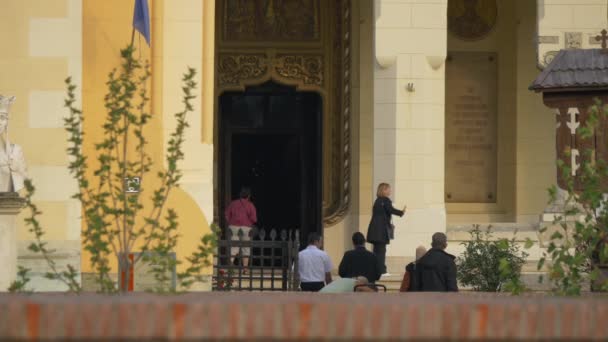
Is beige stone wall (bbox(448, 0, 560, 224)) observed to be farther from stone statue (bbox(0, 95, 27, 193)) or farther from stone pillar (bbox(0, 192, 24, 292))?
stone pillar (bbox(0, 192, 24, 292))

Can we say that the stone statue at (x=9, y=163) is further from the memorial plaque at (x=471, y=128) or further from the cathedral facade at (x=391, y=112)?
the memorial plaque at (x=471, y=128)

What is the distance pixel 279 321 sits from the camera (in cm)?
595

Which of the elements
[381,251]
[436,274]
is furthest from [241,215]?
[436,274]

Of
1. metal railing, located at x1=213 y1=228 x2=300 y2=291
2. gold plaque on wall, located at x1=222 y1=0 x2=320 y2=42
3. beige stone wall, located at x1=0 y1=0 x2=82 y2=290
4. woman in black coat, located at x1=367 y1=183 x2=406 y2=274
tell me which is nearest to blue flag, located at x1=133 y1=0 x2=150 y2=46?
beige stone wall, located at x1=0 y1=0 x2=82 y2=290

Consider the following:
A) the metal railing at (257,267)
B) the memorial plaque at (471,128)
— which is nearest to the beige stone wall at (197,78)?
the metal railing at (257,267)

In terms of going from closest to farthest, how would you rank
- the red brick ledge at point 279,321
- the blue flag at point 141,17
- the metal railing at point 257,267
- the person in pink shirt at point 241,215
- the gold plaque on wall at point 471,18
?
the red brick ledge at point 279,321
the blue flag at point 141,17
the metal railing at point 257,267
the person in pink shirt at point 241,215
the gold plaque on wall at point 471,18

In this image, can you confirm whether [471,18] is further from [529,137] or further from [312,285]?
[312,285]

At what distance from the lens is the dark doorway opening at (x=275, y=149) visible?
31156 millimetres

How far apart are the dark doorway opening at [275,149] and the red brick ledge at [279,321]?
24.9 metres

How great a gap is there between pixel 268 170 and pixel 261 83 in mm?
1541

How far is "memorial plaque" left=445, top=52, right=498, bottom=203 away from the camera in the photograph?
30.5m

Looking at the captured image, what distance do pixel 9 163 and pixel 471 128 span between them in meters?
14.2

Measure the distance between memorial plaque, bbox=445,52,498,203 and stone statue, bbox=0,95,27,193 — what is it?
13.5 m

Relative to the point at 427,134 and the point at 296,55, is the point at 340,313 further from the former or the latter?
the point at 296,55
